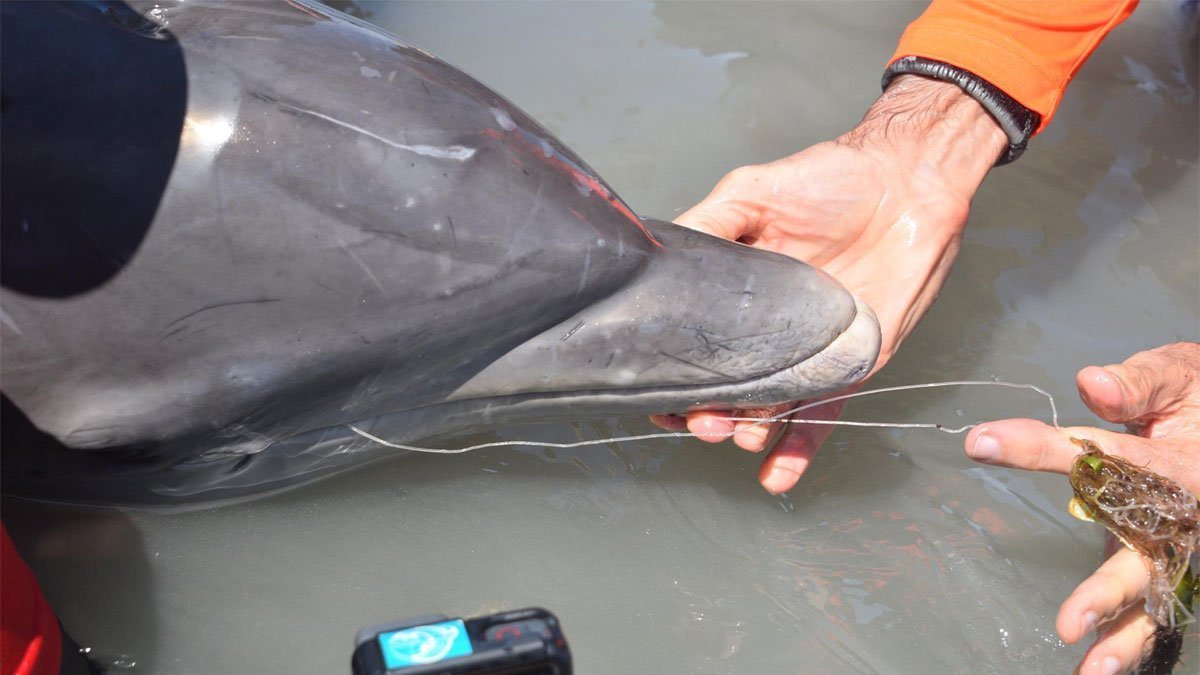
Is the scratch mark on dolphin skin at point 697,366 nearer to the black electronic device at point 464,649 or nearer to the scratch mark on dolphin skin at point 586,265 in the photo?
the scratch mark on dolphin skin at point 586,265

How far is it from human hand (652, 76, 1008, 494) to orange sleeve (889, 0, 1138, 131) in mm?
193

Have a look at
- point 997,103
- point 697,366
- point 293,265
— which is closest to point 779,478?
point 697,366

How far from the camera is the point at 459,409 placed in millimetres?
2848

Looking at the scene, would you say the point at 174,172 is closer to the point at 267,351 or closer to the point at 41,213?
the point at 41,213

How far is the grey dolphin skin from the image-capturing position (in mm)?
2287

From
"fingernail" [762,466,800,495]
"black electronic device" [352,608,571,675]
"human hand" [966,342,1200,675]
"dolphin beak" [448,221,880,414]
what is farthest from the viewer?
"fingernail" [762,466,800,495]

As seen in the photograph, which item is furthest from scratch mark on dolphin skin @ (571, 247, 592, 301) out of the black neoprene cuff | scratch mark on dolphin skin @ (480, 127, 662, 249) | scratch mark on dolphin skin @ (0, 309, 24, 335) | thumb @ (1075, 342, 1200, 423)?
the black neoprene cuff

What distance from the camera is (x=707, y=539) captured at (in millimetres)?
3281

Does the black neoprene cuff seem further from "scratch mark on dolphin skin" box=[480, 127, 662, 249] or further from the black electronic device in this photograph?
the black electronic device

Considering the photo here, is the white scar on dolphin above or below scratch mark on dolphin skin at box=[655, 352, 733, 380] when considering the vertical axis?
above

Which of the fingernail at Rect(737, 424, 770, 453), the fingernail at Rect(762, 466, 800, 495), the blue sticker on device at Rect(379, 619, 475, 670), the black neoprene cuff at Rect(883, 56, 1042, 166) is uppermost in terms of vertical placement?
the black neoprene cuff at Rect(883, 56, 1042, 166)

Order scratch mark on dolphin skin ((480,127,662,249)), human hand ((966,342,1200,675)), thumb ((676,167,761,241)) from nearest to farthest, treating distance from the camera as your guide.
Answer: scratch mark on dolphin skin ((480,127,662,249)), human hand ((966,342,1200,675)), thumb ((676,167,761,241))

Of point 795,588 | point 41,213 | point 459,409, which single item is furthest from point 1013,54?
point 41,213

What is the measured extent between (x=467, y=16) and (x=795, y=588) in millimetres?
3628
